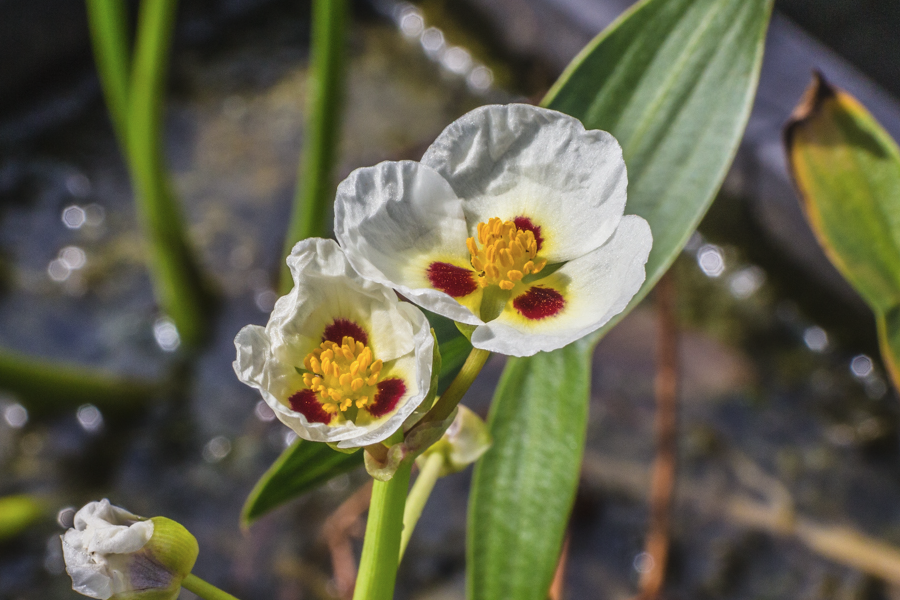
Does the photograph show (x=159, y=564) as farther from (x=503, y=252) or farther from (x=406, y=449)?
(x=503, y=252)

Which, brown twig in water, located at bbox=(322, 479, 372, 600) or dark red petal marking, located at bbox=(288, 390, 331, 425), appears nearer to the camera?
dark red petal marking, located at bbox=(288, 390, 331, 425)

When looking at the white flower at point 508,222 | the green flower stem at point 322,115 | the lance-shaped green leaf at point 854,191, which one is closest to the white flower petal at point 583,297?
the white flower at point 508,222

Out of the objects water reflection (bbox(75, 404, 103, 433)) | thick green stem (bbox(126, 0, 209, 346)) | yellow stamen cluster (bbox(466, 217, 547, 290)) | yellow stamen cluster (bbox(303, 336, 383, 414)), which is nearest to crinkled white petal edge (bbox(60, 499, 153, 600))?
yellow stamen cluster (bbox(303, 336, 383, 414))

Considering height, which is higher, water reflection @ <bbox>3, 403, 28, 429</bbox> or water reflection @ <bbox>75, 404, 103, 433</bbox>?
water reflection @ <bbox>75, 404, 103, 433</bbox>

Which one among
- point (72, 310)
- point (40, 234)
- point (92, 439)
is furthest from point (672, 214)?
point (40, 234)

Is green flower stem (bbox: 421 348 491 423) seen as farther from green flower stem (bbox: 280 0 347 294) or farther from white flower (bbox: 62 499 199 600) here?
green flower stem (bbox: 280 0 347 294)

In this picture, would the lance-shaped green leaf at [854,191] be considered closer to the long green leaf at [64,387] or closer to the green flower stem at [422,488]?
the green flower stem at [422,488]

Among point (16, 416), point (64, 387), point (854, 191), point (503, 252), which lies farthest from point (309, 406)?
point (16, 416)

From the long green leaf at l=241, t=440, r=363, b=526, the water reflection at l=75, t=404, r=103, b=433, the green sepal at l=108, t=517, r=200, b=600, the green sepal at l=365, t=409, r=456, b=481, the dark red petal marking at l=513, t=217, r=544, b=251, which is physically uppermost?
the dark red petal marking at l=513, t=217, r=544, b=251
